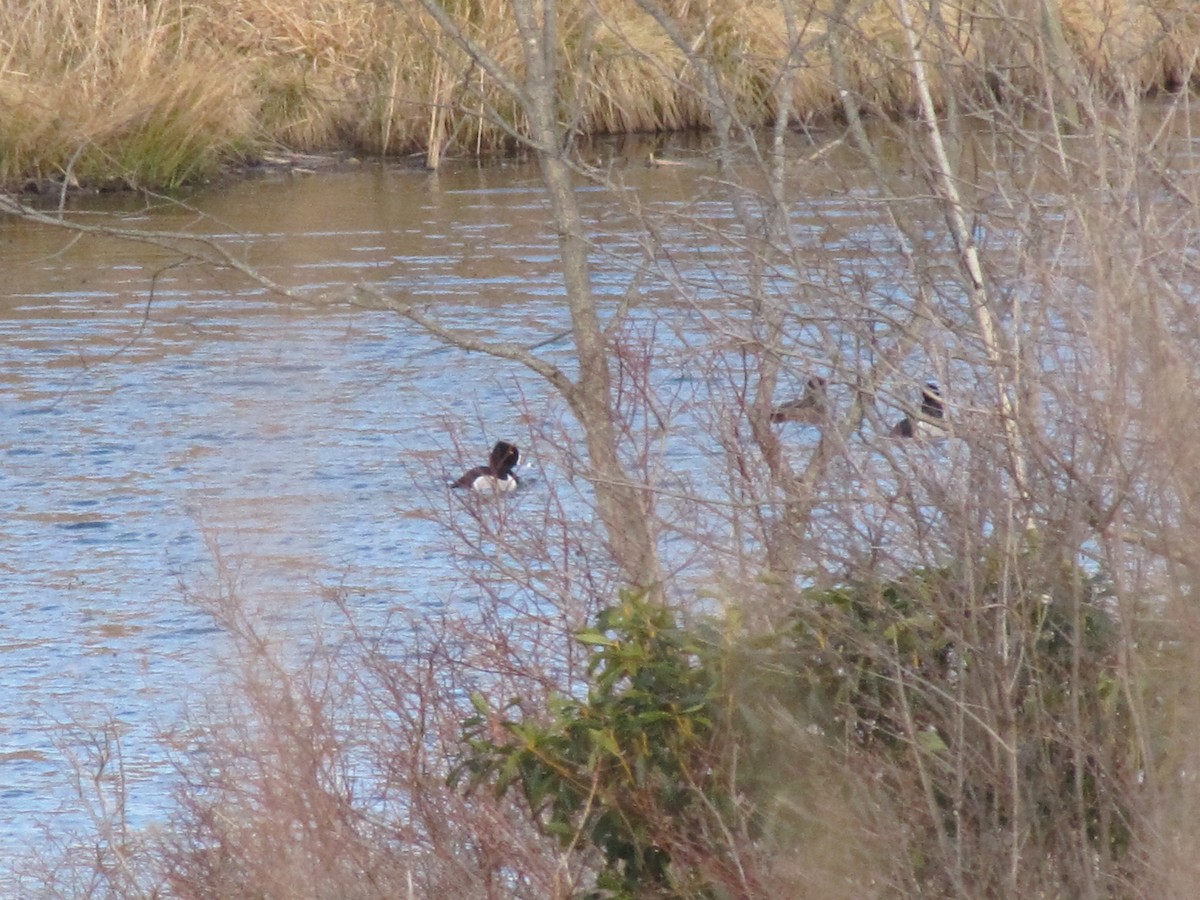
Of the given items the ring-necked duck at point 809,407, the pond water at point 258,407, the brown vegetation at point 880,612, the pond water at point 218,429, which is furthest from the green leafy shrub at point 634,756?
the pond water at point 218,429

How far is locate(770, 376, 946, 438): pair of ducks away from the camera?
326cm

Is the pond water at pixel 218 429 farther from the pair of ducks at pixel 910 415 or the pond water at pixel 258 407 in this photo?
the pair of ducks at pixel 910 415

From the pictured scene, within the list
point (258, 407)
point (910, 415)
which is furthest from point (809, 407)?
point (258, 407)

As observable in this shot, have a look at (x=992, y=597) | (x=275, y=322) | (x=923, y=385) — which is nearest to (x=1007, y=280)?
(x=923, y=385)

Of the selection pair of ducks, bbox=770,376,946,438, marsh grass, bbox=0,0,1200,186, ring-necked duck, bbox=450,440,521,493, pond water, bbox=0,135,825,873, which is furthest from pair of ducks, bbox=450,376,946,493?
marsh grass, bbox=0,0,1200,186

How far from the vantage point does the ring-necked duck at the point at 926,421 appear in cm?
323

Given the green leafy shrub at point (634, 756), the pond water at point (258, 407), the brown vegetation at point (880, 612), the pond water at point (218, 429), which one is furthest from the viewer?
the pond water at point (218, 429)

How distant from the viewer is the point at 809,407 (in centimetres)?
370

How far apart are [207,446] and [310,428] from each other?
1.75 feet

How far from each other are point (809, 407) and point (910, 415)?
1.35 feet

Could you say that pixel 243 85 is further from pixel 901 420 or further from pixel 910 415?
pixel 910 415

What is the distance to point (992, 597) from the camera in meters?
3.10

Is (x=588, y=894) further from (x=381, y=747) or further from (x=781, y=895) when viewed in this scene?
(x=381, y=747)

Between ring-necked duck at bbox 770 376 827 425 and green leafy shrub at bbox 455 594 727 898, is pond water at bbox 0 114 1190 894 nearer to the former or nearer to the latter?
ring-necked duck at bbox 770 376 827 425
